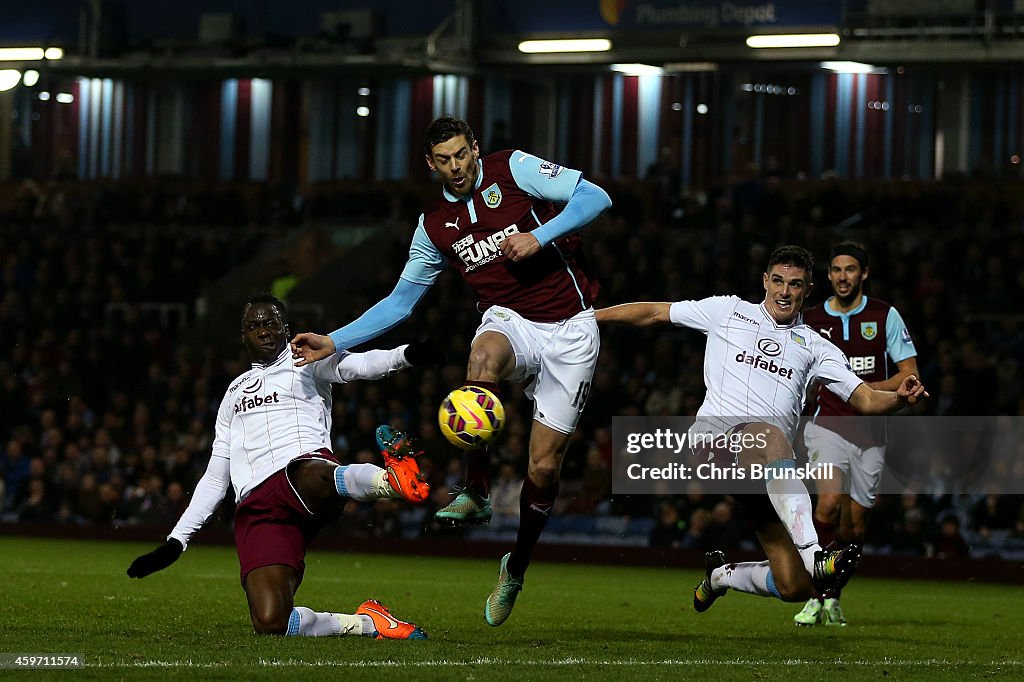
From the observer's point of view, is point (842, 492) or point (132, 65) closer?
point (842, 492)

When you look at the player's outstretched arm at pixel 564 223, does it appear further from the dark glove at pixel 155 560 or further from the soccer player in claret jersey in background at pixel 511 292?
the dark glove at pixel 155 560

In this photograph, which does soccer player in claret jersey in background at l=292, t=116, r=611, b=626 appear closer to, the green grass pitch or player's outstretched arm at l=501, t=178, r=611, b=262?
player's outstretched arm at l=501, t=178, r=611, b=262

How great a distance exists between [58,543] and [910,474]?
937 centimetres

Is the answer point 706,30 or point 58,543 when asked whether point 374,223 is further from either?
point 58,543

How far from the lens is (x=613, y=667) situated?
7.83 metres

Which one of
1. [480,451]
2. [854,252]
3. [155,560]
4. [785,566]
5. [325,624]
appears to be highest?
[854,252]

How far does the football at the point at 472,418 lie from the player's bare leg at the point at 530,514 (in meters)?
1.06

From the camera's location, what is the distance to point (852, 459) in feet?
Answer: 37.9

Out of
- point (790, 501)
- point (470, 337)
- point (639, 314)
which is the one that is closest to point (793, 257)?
point (639, 314)

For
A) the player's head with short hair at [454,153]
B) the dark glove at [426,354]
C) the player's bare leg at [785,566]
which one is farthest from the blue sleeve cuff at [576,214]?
the player's bare leg at [785,566]

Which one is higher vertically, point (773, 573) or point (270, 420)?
point (270, 420)

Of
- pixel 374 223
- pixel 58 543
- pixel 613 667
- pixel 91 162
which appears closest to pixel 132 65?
pixel 91 162

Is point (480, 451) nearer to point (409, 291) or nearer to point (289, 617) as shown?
Answer: point (409, 291)

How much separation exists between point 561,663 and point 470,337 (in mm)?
12789
